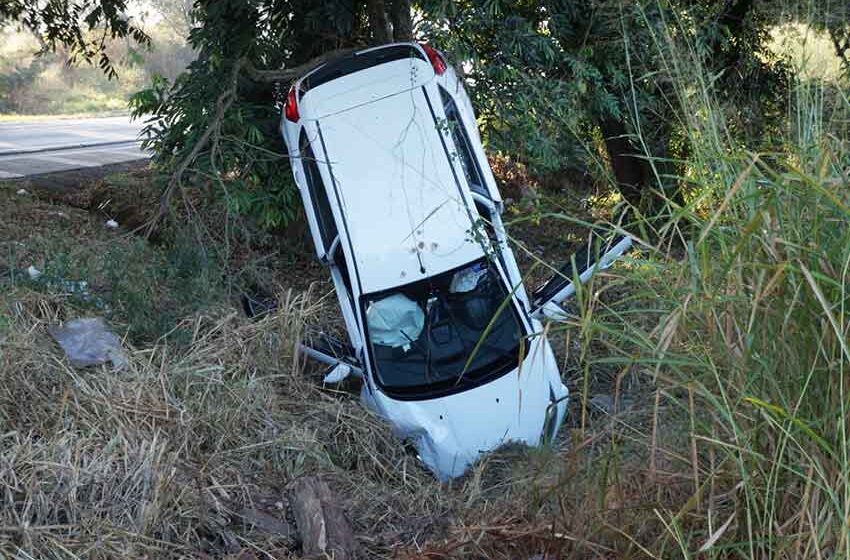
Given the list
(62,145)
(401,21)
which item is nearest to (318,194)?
(401,21)

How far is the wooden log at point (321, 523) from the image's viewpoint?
4742mm

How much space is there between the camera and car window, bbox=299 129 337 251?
834 centimetres

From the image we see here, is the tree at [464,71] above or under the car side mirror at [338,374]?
above

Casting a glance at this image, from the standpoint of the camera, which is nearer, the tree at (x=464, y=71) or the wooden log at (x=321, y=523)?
the wooden log at (x=321, y=523)

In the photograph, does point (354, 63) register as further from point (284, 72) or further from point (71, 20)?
point (71, 20)

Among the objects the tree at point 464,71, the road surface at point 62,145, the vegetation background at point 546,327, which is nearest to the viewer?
the vegetation background at point 546,327

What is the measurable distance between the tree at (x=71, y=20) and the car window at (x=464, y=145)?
5.11 meters

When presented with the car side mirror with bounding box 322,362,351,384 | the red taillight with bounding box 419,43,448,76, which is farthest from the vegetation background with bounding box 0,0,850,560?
the red taillight with bounding box 419,43,448,76

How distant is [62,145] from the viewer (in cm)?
2011

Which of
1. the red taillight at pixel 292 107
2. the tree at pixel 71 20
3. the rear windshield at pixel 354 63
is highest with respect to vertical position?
the tree at pixel 71 20

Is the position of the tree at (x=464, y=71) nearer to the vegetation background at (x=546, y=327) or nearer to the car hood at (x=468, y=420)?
the vegetation background at (x=546, y=327)

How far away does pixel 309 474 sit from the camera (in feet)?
19.5

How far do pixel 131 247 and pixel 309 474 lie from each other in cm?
373

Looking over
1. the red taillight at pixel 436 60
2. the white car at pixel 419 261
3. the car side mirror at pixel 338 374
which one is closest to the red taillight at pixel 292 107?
the white car at pixel 419 261
